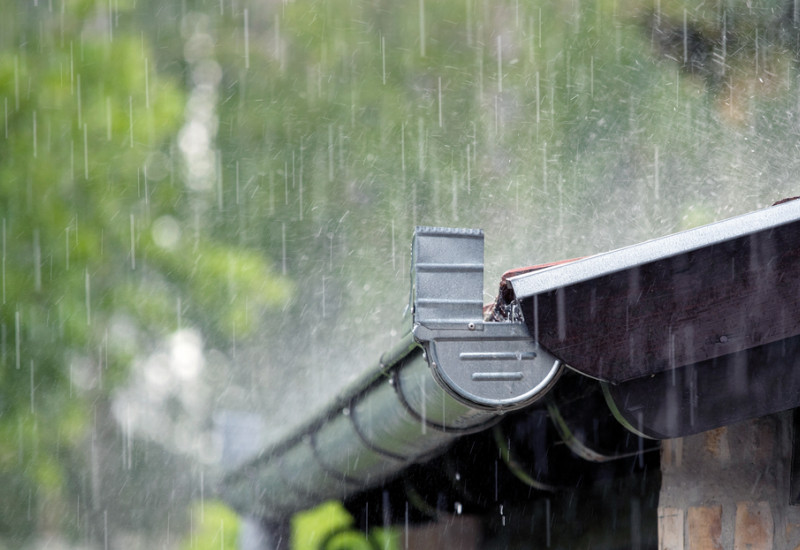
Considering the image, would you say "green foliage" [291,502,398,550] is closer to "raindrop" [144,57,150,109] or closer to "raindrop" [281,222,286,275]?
"raindrop" [144,57,150,109]

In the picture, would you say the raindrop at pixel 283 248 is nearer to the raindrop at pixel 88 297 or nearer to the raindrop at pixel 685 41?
the raindrop at pixel 88 297

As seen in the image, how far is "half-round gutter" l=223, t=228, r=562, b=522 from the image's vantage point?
1.11m

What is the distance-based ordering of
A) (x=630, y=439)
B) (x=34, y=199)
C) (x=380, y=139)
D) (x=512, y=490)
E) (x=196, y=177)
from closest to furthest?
(x=630, y=439)
(x=512, y=490)
(x=34, y=199)
(x=196, y=177)
(x=380, y=139)

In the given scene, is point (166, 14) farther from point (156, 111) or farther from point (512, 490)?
point (512, 490)

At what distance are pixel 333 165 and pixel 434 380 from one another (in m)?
7.39

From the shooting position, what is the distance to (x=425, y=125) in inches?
332

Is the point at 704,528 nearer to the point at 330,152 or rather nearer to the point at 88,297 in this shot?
the point at 88,297

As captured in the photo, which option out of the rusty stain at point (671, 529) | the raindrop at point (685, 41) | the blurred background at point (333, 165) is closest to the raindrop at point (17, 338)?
the blurred background at point (333, 165)

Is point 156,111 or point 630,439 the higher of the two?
point 156,111

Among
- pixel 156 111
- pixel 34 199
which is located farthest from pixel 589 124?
pixel 34 199

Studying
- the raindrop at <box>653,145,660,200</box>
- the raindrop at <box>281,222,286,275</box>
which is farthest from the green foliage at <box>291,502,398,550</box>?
the raindrop at <box>653,145,660,200</box>

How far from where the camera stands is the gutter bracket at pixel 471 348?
3.62ft

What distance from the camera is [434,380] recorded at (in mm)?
1199

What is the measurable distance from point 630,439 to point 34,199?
191 inches
